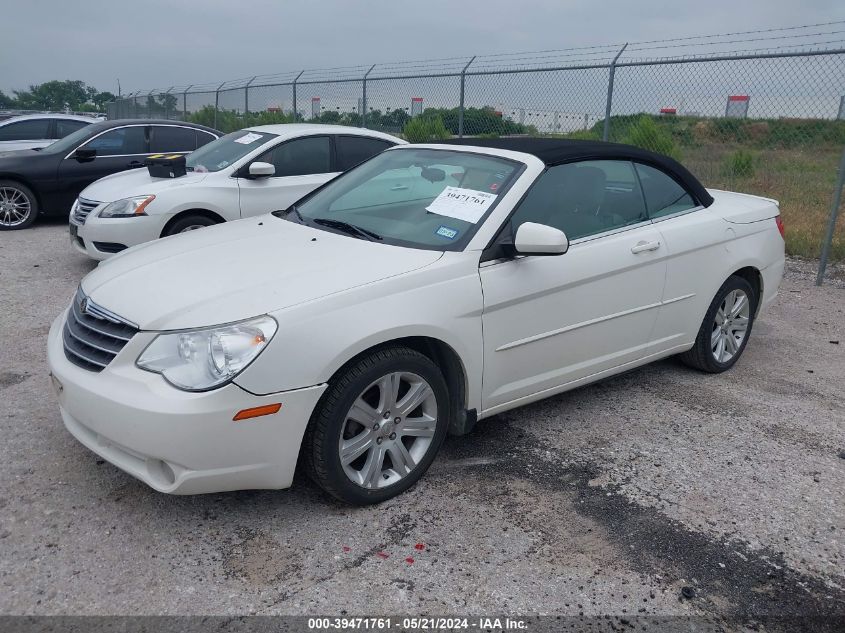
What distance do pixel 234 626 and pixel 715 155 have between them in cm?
884

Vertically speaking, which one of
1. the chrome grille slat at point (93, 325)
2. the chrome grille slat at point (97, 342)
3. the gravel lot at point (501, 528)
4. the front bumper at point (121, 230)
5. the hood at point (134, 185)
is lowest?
the gravel lot at point (501, 528)

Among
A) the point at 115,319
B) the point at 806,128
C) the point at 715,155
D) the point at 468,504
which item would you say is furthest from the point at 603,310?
the point at 715,155

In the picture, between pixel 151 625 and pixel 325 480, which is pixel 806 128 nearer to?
pixel 325 480

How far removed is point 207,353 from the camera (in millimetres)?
2982

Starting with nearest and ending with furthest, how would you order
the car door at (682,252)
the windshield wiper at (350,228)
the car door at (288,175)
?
1. the windshield wiper at (350,228)
2. the car door at (682,252)
3. the car door at (288,175)

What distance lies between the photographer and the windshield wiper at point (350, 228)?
A: 12.6ft

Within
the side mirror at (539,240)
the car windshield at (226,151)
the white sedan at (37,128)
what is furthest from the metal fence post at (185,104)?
the side mirror at (539,240)

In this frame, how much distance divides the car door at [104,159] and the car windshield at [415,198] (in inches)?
254

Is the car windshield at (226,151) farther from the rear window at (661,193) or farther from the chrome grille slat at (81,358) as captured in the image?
the chrome grille slat at (81,358)

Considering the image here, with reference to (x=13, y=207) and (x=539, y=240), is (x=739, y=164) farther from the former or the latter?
(x=13, y=207)

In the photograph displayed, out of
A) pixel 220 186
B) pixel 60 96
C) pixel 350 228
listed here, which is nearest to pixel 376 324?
pixel 350 228

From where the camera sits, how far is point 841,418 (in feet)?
15.0

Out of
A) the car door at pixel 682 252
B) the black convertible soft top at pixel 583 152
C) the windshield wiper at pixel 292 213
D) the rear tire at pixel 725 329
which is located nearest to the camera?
the black convertible soft top at pixel 583 152

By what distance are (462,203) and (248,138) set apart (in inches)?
186
